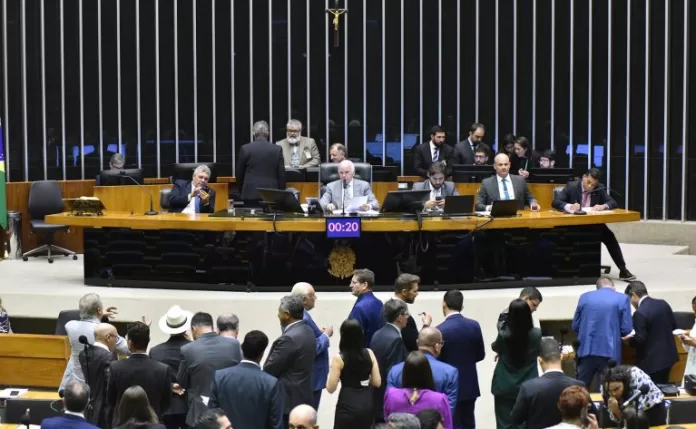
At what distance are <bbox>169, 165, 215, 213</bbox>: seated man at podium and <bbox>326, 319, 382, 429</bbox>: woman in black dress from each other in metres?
5.45

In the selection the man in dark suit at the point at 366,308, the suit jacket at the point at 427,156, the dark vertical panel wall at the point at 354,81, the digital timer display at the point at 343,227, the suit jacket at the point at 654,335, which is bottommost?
the suit jacket at the point at 654,335

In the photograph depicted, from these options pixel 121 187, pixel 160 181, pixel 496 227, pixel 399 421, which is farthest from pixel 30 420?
pixel 160 181

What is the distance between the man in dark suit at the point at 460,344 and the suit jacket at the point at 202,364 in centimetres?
145

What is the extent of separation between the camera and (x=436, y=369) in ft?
25.5

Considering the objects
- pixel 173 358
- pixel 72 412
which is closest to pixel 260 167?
pixel 173 358

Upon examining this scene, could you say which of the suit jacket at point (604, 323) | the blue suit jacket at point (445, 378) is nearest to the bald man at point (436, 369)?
the blue suit jacket at point (445, 378)

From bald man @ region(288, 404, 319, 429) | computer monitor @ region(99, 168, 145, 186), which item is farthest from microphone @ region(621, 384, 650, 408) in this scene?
computer monitor @ region(99, 168, 145, 186)

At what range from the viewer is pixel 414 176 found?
55.3 ft

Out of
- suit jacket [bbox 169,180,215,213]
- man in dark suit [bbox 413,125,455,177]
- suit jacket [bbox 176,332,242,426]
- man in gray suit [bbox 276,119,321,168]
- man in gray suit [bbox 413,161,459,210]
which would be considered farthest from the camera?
man in gray suit [bbox 276,119,321,168]

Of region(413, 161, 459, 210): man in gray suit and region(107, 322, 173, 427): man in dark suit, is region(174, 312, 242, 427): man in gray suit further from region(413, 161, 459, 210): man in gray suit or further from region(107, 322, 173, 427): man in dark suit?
region(413, 161, 459, 210): man in gray suit

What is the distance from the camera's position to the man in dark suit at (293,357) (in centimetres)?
810

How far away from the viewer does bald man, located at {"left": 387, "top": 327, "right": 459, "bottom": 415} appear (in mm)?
7636

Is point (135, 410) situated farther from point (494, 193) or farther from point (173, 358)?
point (494, 193)

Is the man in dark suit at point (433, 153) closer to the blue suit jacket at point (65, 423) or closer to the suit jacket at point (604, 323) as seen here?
the suit jacket at point (604, 323)
